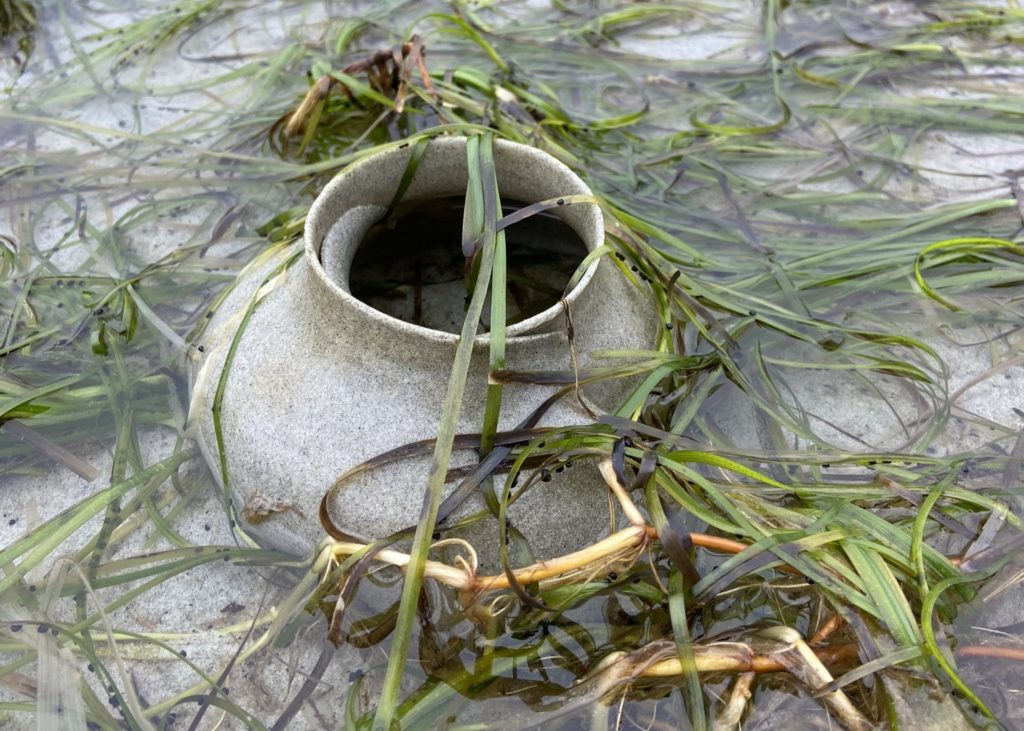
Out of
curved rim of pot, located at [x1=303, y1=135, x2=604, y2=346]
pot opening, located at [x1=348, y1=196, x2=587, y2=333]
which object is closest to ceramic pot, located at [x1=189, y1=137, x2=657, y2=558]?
curved rim of pot, located at [x1=303, y1=135, x2=604, y2=346]

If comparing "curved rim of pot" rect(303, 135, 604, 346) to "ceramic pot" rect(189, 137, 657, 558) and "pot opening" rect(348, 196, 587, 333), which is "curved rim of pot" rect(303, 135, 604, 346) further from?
"pot opening" rect(348, 196, 587, 333)

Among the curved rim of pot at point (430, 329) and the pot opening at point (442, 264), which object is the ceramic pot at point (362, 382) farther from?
the pot opening at point (442, 264)

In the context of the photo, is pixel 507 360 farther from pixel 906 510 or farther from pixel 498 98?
pixel 498 98

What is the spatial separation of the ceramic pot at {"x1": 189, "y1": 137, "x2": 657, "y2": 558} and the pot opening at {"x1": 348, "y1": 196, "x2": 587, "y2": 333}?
129 millimetres

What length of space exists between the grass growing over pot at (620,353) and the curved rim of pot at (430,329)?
49 millimetres

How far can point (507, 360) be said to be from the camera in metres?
1.33

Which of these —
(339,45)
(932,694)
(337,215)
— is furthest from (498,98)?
(932,694)

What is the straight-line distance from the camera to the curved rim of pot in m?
1.30

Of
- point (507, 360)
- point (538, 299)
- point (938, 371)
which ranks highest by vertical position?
point (507, 360)

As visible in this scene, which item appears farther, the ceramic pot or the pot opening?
the pot opening

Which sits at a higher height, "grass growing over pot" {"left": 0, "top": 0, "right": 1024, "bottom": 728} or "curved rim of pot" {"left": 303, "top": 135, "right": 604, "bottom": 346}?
"curved rim of pot" {"left": 303, "top": 135, "right": 604, "bottom": 346}

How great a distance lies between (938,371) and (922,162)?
35.7 inches

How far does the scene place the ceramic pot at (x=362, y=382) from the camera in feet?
4.41

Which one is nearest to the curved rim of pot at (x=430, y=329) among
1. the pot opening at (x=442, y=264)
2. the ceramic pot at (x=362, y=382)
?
the ceramic pot at (x=362, y=382)
